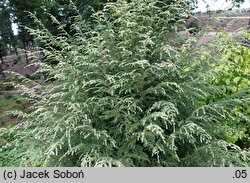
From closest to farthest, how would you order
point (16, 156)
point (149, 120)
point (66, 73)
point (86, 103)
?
point (149, 120)
point (86, 103)
point (66, 73)
point (16, 156)

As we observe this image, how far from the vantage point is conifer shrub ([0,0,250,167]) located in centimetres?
303

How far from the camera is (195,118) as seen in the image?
330 centimetres

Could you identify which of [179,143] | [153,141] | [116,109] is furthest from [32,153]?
[179,143]

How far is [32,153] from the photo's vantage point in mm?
3453

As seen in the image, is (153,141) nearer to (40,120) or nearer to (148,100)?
(148,100)

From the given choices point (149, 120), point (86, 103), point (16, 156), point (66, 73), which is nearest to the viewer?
point (149, 120)

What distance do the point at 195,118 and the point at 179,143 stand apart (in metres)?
0.35

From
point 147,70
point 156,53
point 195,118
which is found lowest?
point 195,118

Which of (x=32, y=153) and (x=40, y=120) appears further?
(x=40, y=120)

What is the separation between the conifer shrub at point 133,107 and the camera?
303 cm

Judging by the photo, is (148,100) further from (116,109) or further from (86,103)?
(86,103)

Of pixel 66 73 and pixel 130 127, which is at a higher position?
pixel 66 73

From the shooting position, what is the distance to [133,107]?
10.5 ft

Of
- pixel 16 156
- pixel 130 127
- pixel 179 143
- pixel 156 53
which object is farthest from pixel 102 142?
pixel 16 156
